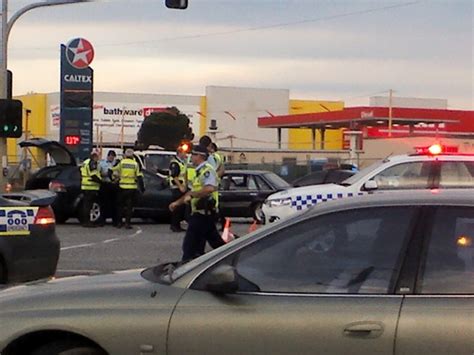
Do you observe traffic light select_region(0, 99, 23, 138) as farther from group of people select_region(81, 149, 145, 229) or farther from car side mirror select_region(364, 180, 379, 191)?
car side mirror select_region(364, 180, 379, 191)

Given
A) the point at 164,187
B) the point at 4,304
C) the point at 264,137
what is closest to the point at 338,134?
the point at 264,137

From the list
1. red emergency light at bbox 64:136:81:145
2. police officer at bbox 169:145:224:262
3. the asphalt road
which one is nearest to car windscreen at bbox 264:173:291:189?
the asphalt road

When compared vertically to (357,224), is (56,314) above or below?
below

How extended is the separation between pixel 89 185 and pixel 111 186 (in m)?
0.48

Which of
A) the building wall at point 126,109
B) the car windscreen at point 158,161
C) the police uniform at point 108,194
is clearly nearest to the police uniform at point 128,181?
the police uniform at point 108,194

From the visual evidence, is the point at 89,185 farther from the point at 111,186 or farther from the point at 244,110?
the point at 244,110

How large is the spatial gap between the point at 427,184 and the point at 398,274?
361 inches

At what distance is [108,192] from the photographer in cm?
2111

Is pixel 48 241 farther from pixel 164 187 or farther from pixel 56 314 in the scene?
pixel 164 187

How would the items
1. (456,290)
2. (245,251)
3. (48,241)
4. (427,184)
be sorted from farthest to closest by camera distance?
(427,184)
(48,241)
(245,251)
(456,290)

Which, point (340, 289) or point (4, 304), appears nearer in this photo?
point (340, 289)

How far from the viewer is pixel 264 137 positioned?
90562 mm

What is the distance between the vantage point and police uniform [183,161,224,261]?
11.7 metres

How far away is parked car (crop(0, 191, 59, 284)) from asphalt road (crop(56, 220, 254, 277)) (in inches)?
52.1
